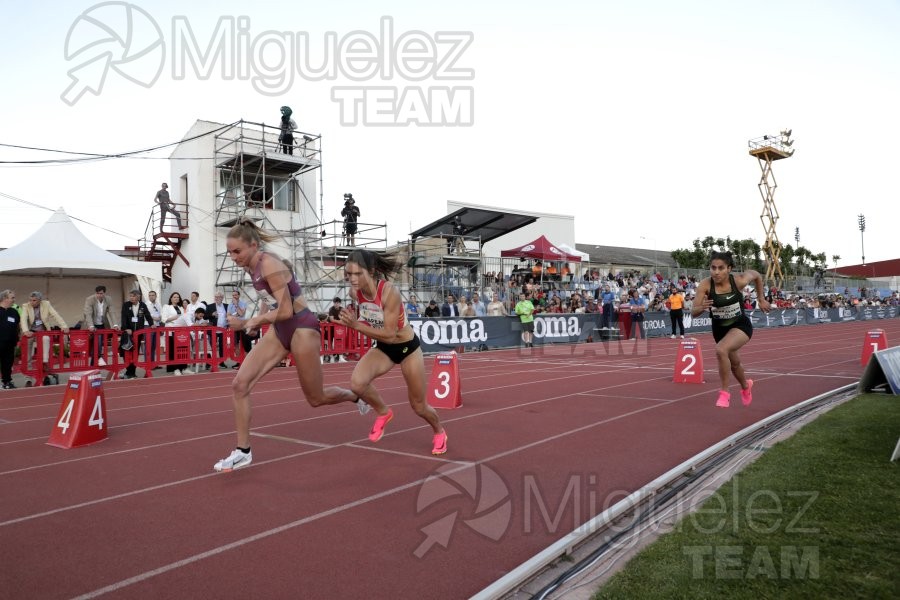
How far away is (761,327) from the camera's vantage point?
103 ft

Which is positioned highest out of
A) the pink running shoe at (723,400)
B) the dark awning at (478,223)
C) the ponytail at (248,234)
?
the dark awning at (478,223)

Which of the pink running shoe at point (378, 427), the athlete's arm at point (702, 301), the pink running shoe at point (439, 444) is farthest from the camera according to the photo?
the athlete's arm at point (702, 301)

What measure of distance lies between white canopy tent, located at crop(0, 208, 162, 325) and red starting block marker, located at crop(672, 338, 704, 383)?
1494cm

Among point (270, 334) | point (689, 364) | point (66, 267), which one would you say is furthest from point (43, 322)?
point (689, 364)

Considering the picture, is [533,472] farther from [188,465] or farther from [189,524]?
[188,465]

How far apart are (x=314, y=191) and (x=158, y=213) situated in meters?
5.98

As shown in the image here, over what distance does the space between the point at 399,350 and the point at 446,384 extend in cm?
335

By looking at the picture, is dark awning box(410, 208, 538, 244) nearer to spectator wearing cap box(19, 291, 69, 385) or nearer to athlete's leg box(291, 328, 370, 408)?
spectator wearing cap box(19, 291, 69, 385)

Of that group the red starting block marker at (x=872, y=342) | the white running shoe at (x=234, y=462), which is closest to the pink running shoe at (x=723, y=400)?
the white running shoe at (x=234, y=462)

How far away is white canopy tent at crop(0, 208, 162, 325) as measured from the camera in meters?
16.2

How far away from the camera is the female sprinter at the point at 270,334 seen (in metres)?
5.25

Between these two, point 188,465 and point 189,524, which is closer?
point 189,524


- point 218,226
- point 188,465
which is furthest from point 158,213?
point 188,465

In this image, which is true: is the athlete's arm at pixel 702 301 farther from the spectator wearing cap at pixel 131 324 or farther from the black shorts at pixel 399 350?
the spectator wearing cap at pixel 131 324
